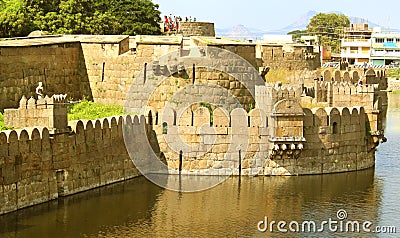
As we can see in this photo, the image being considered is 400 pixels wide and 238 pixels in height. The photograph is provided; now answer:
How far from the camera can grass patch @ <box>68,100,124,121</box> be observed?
3085 cm

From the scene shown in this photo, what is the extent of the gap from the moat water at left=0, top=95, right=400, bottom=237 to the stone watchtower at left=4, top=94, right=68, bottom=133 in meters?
2.07

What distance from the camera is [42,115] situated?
2552cm

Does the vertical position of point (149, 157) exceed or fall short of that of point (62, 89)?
it falls short

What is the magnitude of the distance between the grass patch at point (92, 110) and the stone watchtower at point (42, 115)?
13.6 feet

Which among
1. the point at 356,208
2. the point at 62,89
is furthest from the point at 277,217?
the point at 62,89

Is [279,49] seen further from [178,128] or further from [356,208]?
[356,208]

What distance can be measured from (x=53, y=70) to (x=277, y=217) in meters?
11.4

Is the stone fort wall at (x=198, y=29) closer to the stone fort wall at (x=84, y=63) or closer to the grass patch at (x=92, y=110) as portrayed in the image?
the stone fort wall at (x=84, y=63)

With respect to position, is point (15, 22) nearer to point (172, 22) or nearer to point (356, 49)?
point (172, 22)

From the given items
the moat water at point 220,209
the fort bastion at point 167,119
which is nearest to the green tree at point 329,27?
the fort bastion at point 167,119

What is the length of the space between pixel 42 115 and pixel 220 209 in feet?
17.8

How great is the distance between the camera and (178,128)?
2909 cm

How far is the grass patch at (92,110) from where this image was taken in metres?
30.8

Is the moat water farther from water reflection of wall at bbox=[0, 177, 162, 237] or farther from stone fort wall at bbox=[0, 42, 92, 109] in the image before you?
stone fort wall at bbox=[0, 42, 92, 109]
